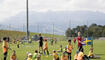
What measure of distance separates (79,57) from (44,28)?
7088 centimetres

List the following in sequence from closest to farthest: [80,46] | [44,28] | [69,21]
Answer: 1. [80,46]
2. [44,28]
3. [69,21]

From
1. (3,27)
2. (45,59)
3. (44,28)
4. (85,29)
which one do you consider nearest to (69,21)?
(44,28)

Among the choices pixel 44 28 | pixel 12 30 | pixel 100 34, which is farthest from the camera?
pixel 100 34

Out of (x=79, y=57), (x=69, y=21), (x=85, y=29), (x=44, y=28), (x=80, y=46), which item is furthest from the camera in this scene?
(x=85, y=29)

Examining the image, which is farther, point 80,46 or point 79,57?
point 80,46

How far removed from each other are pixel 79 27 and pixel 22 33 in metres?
42.2

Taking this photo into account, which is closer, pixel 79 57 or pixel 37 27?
pixel 79 57

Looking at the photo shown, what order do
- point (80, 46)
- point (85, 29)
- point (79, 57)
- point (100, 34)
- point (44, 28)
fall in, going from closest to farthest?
point (79, 57)
point (80, 46)
point (44, 28)
point (100, 34)
point (85, 29)

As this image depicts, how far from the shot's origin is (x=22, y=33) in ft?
259

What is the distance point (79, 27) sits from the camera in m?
113

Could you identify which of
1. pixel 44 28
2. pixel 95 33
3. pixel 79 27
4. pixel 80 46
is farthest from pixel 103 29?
pixel 80 46

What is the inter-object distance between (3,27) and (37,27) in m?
18.4

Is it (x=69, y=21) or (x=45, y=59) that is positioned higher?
(x=69, y=21)

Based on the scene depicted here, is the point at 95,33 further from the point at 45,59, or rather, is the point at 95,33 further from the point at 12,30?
the point at 45,59
